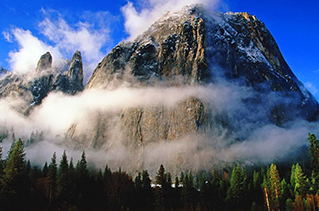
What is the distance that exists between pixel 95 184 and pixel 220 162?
216 ft

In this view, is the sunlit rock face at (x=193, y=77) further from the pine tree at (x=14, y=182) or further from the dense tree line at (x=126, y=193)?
the pine tree at (x=14, y=182)

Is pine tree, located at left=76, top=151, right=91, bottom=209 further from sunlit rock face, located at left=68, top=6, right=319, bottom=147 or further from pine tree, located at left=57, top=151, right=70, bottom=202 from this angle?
sunlit rock face, located at left=68, top=6, right=319, bottom=147

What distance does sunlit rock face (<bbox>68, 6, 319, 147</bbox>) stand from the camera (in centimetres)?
13188

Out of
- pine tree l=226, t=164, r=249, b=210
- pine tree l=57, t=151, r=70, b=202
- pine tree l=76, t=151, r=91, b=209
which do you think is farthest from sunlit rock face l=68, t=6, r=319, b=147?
pine tree l=57, t=151, r=70, b=202

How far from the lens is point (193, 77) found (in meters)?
142

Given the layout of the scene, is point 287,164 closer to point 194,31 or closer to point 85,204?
point 194,31

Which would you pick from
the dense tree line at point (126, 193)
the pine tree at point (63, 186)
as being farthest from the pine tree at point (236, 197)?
the pine tree at point (63, 186)

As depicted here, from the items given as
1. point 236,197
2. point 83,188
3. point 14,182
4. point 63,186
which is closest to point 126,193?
point 83,188

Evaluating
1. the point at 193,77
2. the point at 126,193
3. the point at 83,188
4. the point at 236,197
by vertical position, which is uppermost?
the point at 193,77

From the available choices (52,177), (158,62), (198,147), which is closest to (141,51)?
(158,62)

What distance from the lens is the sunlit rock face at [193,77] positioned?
131875 millimetres

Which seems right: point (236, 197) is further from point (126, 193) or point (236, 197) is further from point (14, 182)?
point (14, 182)

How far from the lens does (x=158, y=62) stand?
491 feet

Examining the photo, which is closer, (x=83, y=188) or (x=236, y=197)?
(x=83, y=188)
